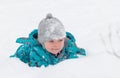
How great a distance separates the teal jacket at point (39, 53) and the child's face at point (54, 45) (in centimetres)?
5

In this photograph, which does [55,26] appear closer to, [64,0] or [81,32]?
[81,32]

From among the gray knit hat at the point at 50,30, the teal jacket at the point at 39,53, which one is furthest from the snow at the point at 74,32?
the gray knit hat at the point at 50,30

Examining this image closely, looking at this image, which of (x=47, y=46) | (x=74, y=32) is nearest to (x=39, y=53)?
(x=47, y=46)

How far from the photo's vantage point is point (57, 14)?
12.3 feet

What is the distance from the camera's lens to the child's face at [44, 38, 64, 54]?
2.47 m

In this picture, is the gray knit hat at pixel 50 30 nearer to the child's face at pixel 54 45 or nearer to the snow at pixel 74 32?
the child's face at pixel 54 45

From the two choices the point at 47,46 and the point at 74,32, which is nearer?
the point at 47,46

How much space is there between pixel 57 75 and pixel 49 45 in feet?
0.74

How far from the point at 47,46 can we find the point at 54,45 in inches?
1.8

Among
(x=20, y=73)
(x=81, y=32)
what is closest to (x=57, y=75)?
(x=20, y=73)

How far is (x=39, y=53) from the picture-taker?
99.7 inches

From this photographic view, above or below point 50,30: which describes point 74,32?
below

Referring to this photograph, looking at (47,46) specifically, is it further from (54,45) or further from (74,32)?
(74,32)

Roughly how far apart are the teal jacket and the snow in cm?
5
